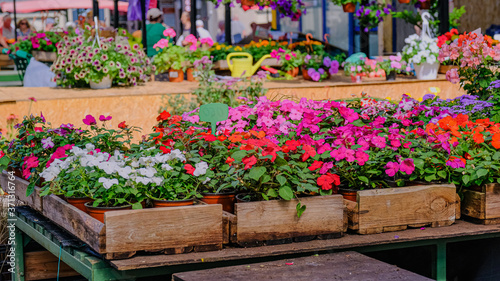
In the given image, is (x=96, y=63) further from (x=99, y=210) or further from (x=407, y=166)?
(x=407, y=166)

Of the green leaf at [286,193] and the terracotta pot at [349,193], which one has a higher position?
the green leaf at [286,193]

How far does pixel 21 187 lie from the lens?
2951mm

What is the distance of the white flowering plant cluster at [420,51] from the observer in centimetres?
601

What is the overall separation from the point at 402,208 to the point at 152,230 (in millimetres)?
949

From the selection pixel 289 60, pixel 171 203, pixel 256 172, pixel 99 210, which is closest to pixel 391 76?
pixel 289 60

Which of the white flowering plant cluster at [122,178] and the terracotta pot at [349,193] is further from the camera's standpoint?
the terracotta pot at [349,193]

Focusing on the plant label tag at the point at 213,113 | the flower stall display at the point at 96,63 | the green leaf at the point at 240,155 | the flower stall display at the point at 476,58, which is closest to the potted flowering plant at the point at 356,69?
the flower stall display at the point at 96,63

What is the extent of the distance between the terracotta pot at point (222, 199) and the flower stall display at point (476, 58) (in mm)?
1660

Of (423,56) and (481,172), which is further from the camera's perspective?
(423,56)

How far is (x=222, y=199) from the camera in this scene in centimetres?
243

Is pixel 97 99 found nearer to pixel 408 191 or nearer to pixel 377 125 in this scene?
pixel 377 125

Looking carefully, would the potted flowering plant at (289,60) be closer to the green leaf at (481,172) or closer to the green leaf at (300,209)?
the green leaf at (481,172)

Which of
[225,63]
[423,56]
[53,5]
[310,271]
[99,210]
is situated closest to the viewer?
[310,271]

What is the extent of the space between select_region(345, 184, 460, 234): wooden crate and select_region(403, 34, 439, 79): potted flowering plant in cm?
364
